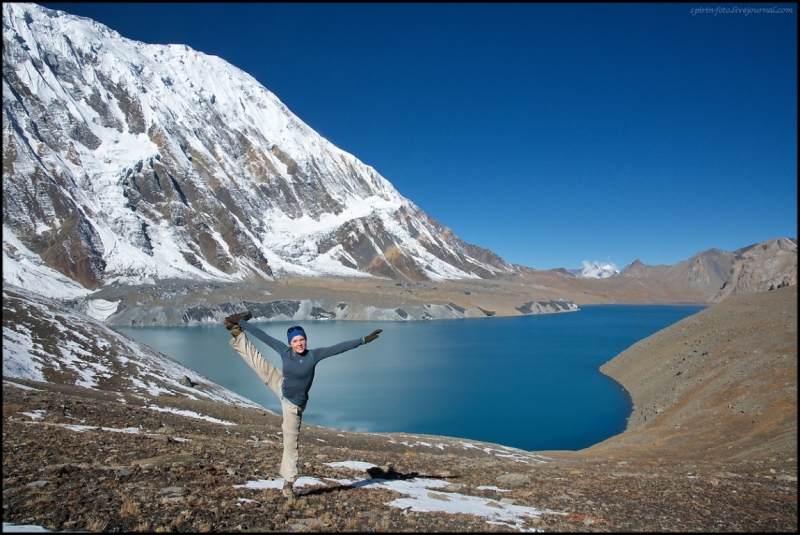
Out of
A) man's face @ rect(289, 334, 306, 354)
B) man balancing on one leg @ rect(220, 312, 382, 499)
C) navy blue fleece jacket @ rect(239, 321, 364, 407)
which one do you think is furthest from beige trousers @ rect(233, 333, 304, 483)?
man's face @ rect(289, 334, 306, 354)

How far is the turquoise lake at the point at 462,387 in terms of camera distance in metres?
43.3

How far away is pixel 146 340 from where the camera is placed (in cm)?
10462

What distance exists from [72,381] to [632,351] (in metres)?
63.8

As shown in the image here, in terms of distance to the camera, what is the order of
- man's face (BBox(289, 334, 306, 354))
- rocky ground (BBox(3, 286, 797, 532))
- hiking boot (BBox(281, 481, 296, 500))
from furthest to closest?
hiking boot (BBox(281, 481, 296, 500)), man's face (BBox(289, 334, 306, 354)), rocky ground (BBox(3, 286, 797, 532))

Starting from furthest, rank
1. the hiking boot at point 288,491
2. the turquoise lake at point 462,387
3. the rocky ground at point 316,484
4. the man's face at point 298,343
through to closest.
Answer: the turquoise lake at point 462,387, the hiking boot at point 288,491, the man's face at point 298,343, the rocky ground at point 316,484

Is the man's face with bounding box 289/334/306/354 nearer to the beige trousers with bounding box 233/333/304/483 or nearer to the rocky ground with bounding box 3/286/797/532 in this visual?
the beige trousers with bounding box 233/333/304/483

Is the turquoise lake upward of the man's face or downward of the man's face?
downward

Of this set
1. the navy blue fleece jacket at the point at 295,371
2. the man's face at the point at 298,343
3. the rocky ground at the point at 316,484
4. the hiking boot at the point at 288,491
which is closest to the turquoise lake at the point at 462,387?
the rocky ground at the point at 316,484

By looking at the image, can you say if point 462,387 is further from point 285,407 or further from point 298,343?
point 298,343

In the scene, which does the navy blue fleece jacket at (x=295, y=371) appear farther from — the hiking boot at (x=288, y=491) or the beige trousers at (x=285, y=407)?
the hiking boot at (x=288, y=491)

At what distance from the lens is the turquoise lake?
43.3 metres

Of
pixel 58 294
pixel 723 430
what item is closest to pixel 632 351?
pixel 723 430

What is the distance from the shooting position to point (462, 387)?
61.4 meters

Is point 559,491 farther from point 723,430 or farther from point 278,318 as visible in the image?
point 278,318
